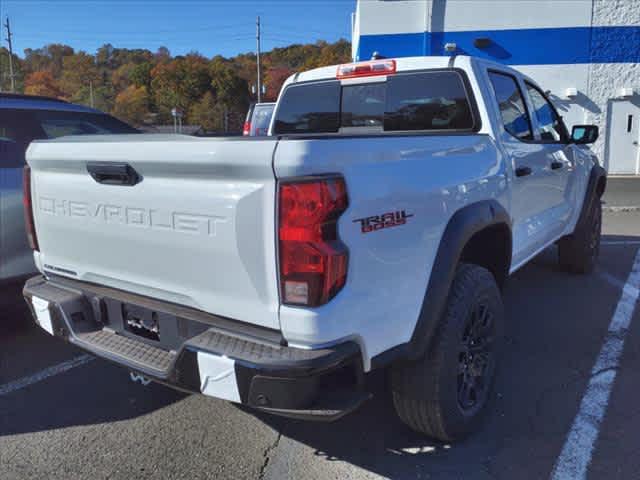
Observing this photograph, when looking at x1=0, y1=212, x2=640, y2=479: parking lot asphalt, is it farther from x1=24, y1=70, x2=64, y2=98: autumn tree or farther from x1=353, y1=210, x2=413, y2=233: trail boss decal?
x1=24, y1=70, x2=64, y2=98: autumn tree

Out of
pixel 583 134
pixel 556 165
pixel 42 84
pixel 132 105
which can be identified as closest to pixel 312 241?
A: pixel 556 165

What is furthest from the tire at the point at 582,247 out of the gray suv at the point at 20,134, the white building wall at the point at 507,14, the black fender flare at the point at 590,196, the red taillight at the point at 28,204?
the white building wall at the point at 507,14

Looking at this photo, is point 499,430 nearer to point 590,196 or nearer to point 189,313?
point 189,313

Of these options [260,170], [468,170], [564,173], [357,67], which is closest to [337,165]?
[260,170]

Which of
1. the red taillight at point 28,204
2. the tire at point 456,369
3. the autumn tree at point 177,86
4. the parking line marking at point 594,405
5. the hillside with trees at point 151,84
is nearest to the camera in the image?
the tire at point 456,369

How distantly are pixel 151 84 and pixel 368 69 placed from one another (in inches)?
3129

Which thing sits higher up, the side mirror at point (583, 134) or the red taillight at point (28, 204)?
the side mirror at point (583, 134)

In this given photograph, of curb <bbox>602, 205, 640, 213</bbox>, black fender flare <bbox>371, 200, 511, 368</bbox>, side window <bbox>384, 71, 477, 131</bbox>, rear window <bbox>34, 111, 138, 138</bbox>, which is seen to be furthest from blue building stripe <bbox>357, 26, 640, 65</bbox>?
black fender flare <bbox>371, 200, 511, 368</bbox>

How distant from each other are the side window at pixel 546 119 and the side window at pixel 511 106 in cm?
25

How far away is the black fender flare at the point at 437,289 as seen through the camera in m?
2.21

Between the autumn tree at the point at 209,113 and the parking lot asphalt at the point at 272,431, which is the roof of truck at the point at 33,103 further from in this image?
the autumn tree at the point at 209,113

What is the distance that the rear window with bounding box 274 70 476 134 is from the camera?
11.3ft

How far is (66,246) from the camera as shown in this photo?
268 cm

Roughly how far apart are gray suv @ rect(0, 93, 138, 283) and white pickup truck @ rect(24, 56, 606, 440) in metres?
0.95
